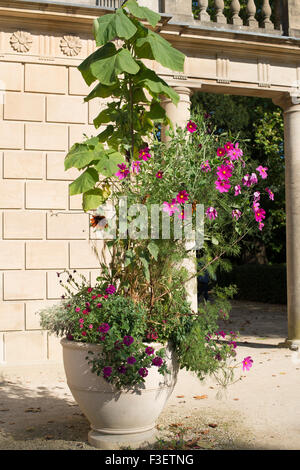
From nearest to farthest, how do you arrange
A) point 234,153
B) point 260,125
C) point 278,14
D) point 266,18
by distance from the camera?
point 234,153 → point 266,18 → point 278,14 → point 260,125

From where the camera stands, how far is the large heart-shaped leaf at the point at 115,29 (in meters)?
4.46

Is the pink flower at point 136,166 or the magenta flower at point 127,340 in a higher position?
the pink flower at point 136,166

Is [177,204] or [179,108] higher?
[179,108]

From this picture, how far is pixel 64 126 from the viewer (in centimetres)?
861

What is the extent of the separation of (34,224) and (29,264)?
62cm

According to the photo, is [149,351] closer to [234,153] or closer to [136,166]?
[136,166]

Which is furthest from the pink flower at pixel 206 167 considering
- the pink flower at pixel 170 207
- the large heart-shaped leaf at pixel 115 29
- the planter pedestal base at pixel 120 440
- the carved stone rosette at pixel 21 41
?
the carved stone rosette at pixel 21 41

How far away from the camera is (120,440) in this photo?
452cm

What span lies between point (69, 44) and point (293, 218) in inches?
194

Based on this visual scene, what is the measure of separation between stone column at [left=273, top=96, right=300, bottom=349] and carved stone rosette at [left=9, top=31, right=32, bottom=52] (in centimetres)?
480

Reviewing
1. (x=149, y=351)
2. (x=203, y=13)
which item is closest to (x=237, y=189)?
(x=149, y=351)

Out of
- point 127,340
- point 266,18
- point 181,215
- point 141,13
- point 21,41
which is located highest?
point 266,18

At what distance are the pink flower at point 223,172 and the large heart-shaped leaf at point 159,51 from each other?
3.06 ft

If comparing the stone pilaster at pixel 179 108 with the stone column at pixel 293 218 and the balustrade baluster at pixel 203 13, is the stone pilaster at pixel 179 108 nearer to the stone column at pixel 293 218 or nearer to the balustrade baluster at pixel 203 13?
the balustrade baluster at pixel 203 13
